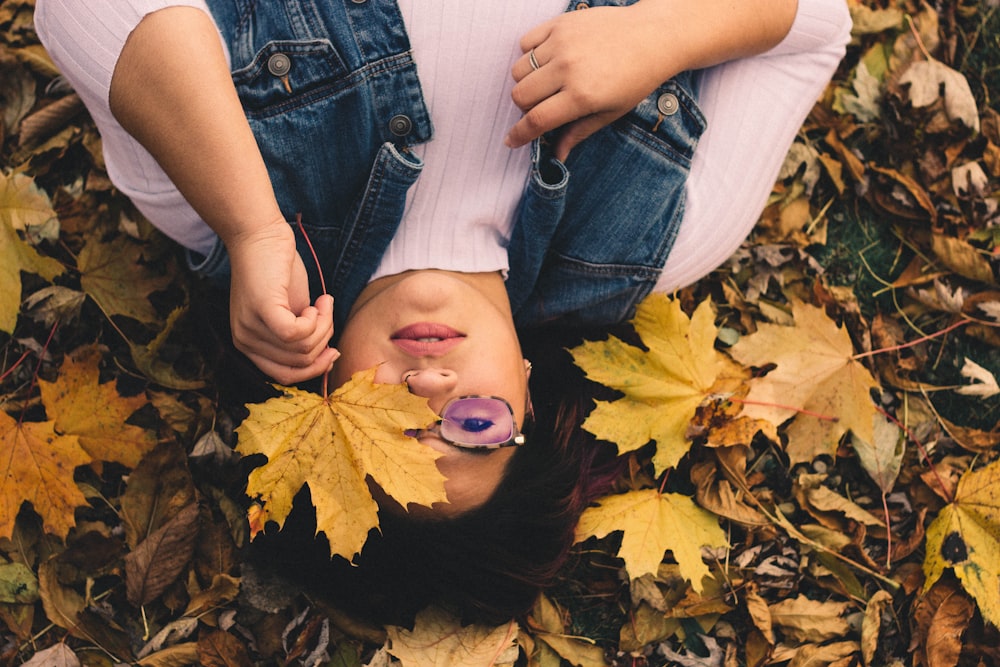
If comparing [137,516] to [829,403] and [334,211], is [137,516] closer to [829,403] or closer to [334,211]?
[334,211]

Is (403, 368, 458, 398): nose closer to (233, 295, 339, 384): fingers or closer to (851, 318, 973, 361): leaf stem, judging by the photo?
(233, 295, 339, 384): fingers

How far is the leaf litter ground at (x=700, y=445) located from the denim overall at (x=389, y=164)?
34 cm

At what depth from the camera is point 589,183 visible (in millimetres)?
2168

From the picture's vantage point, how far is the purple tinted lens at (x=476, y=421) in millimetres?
1816

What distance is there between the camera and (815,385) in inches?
92.2

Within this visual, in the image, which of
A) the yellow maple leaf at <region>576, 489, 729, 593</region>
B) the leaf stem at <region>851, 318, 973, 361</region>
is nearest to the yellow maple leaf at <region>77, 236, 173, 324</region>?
the yellow maple leaf at <region>576, 489, 729, 593</region>

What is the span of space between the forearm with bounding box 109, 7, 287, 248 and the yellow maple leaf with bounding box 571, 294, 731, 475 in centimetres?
99

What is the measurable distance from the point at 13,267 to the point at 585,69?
1586 mm

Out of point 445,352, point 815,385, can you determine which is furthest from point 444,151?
point 815,385

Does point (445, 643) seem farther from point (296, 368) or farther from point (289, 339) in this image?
point (289, 339)

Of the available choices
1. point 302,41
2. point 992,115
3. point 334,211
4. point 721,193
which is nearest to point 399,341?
point 334,211

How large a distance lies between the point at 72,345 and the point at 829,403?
7.75 feet

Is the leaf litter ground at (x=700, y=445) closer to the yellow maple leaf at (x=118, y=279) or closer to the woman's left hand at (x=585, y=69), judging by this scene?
the yellow maple leaf at (x=118, y=279)

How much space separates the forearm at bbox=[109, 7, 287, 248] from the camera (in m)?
1.69
